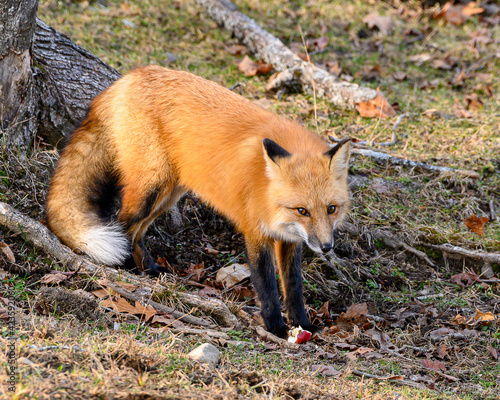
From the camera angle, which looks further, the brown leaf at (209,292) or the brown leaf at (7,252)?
the brown leaf at (209,292)

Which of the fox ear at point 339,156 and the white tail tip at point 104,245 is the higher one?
the fox ear at point 339,156

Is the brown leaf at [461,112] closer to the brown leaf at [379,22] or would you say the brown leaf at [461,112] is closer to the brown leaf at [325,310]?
the brown leaf at [379,22]

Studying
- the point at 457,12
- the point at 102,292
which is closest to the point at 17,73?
the point at 102,292

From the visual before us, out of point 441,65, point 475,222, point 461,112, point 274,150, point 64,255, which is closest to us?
point 274,150

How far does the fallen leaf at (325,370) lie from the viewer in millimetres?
3414

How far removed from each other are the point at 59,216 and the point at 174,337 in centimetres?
194

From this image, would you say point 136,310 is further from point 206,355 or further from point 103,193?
point 103,193

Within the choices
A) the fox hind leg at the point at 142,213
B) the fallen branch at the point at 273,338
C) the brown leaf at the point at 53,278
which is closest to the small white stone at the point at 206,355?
the fallen branch at the point at 273,338

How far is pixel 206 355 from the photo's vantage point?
311 centimetres

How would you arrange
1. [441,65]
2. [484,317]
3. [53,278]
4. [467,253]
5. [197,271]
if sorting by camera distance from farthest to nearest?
[441,65]
[467,253]
[197,271]
[484,317]
[53,278]

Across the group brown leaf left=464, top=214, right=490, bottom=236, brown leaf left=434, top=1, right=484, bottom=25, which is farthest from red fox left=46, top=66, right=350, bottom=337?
brown leaf left=434, top=1, right=484, bottom=25

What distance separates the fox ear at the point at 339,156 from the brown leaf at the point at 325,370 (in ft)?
4.97

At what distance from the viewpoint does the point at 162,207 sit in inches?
201

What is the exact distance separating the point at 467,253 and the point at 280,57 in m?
4.06
